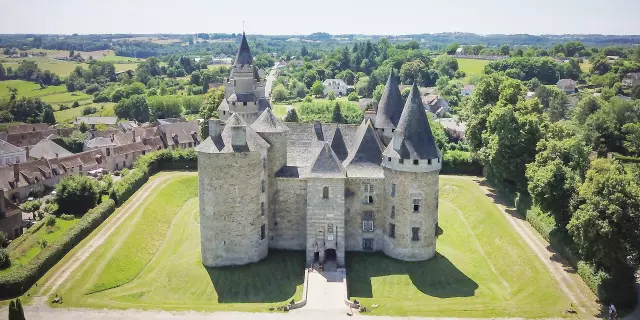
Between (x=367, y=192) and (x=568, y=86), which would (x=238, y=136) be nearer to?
(x=367, y=192)

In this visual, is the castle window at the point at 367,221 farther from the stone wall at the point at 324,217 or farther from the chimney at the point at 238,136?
the chimney at the point at 238,136

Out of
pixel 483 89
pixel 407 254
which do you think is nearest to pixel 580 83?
pixel 483 89

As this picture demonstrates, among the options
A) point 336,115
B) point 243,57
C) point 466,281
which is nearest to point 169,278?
point 466,281

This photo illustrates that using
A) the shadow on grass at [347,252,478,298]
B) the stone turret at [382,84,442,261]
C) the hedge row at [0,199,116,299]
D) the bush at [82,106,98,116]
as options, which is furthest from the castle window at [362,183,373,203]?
the bush at [82,106,98,116]

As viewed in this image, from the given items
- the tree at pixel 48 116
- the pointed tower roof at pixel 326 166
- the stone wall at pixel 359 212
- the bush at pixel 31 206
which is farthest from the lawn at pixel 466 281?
the tree at pixel 48 116

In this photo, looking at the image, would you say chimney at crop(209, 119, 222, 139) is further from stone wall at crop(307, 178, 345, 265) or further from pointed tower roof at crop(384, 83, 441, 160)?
pointed tower roof at crop(384, 83, 441, 160)
